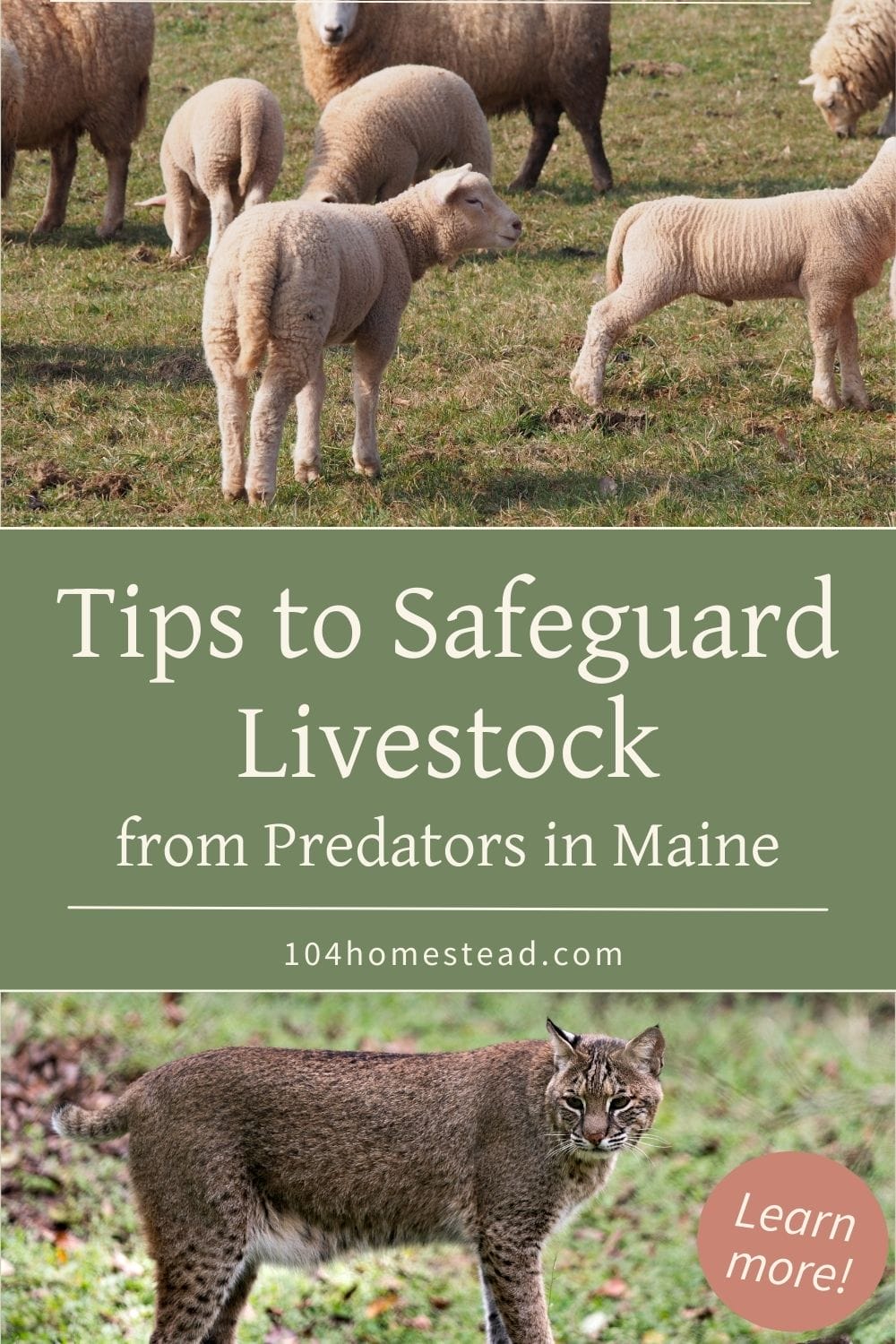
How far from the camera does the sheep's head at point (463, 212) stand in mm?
8594

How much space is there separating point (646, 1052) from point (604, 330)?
509 centimetres

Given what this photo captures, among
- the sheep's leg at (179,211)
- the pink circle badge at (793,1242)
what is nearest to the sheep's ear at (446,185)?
the sheep's leg at (179,211)

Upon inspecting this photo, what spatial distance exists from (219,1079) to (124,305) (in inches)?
280

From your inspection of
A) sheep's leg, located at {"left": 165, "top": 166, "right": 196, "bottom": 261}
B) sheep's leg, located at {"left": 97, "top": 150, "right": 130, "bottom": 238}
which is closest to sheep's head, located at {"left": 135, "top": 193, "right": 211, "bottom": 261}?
sheep's leg, located at {"left": 165, "top": 166, "right": 196, "bottom": 261}

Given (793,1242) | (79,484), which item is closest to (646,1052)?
(793,1242)

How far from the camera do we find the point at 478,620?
18.0 feet

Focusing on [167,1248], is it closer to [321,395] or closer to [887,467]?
[321,395]

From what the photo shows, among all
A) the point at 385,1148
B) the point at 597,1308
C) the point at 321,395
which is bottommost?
the point at 597,1308

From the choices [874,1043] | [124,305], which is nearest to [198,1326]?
[874,1043]

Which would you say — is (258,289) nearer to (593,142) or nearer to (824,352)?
(824,352)

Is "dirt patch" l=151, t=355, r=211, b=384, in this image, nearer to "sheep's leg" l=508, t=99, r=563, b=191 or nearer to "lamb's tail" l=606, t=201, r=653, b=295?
"lamb's tail" l=606, t=201, r=653, b=295

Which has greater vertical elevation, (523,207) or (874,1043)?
(523,207)

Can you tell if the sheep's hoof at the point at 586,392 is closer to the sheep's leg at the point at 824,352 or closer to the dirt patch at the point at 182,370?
the sheep's leg at the point at 824,352

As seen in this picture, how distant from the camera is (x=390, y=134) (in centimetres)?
1121
